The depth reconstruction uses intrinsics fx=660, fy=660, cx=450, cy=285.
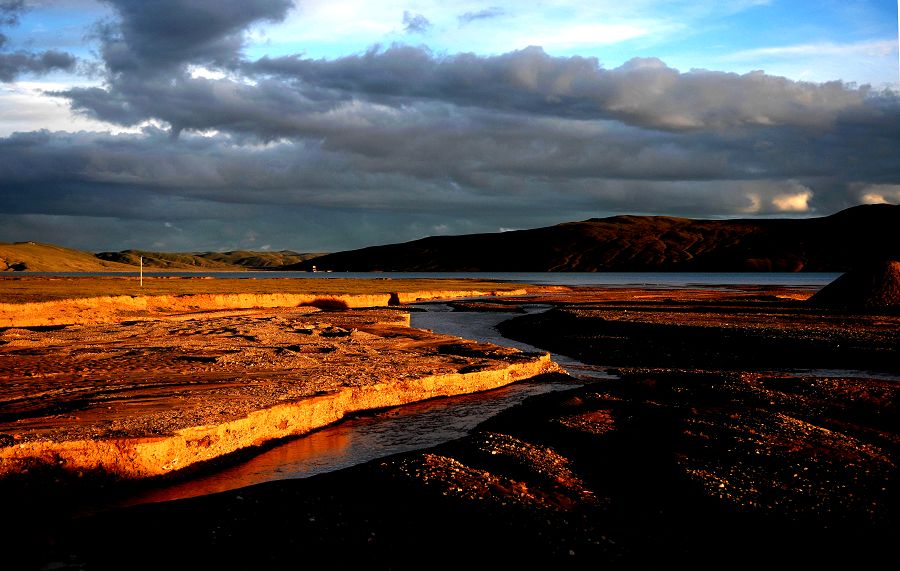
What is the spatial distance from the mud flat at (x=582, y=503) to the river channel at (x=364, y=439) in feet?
3.45

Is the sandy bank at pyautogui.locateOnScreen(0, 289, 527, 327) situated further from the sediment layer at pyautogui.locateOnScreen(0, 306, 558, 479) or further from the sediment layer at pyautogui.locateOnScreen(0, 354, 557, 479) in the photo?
the sediment layer at pyautogui.locateOnScreen(0, 354, 557, 479)

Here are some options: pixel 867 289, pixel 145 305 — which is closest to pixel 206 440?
pixel 145 305

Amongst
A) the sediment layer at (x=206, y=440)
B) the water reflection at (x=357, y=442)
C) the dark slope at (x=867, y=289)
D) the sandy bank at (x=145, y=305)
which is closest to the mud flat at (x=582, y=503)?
the water reflection at (x=357, y=442)

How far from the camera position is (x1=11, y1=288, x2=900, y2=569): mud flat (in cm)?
959

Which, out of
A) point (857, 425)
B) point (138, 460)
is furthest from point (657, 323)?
point (138, 460)

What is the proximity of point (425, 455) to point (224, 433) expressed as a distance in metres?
4.71

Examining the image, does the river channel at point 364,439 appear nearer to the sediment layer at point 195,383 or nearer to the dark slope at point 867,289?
the sediment layer at point 195,383

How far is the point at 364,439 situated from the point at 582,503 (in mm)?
6791

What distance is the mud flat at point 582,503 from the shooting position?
9586 millimetres

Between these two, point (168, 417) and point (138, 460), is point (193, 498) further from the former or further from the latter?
point (168, 417)

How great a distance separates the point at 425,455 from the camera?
535 inches

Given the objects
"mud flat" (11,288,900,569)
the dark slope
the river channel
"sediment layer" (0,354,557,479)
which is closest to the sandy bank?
"sediment layer" (0,354,557,479)

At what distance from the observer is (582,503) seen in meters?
11.6

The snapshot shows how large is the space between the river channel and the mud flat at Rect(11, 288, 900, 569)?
41.3 inches
